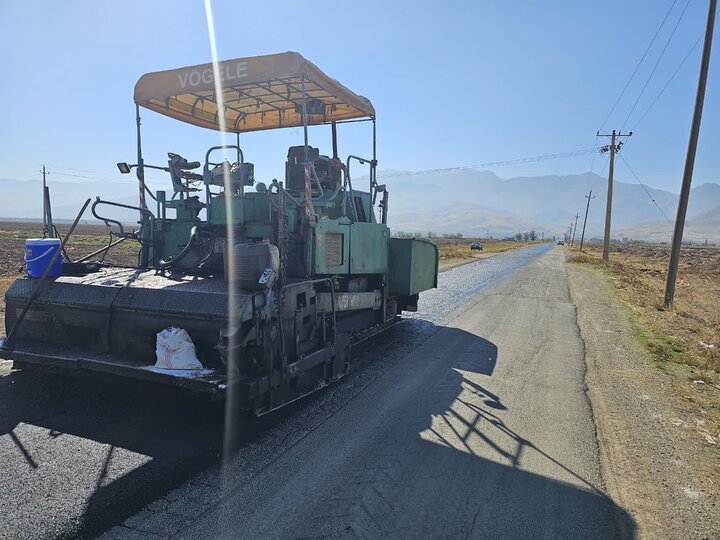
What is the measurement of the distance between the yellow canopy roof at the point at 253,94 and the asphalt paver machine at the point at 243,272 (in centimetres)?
2

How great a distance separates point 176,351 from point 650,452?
4.07 metres

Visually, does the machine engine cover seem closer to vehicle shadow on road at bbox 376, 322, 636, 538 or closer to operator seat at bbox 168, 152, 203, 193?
vehicle shadow on road at bbox 376, 322, 636, 538

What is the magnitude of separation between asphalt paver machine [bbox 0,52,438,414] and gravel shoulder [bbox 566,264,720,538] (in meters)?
2.76

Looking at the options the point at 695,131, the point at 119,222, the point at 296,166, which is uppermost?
the point at 695,131

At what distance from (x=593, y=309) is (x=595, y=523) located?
9582mm

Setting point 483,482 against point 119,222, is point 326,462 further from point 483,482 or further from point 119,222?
point 119,222

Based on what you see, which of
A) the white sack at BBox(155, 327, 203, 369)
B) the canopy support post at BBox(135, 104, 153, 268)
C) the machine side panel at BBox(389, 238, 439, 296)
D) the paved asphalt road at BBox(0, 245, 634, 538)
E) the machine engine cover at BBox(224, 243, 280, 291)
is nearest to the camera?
the paved asphalt road at BBox(0, 245, 634, 538)

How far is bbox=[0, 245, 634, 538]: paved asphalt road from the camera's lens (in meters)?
2.91

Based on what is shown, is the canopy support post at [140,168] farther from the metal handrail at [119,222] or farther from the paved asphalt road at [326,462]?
the paved asphalt road at [326,462]

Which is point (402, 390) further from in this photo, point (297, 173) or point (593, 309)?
point (593, 309)

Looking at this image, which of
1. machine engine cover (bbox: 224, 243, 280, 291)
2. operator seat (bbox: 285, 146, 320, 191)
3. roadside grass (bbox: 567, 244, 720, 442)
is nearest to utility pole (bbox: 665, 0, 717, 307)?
roadside grass (bbox: 567, 244, 720, 442)

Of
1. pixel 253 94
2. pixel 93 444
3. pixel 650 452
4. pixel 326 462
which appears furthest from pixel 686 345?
pixel 93 444

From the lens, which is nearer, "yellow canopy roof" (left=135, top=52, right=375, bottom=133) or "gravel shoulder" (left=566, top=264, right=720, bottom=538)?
"gravel shoulder" (left=566, top=264, right=720, bottom=538)

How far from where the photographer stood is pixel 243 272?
4.23 metres
